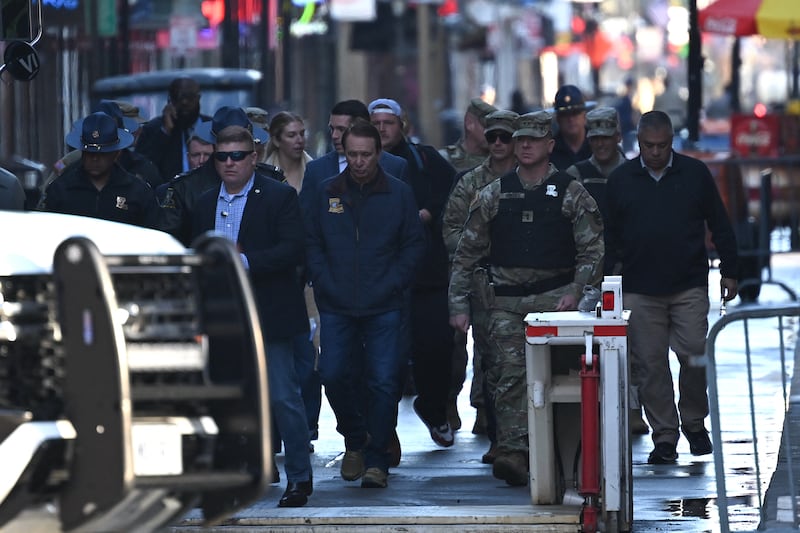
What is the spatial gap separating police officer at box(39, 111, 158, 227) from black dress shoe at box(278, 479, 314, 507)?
1.81m

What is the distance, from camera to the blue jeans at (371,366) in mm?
11234

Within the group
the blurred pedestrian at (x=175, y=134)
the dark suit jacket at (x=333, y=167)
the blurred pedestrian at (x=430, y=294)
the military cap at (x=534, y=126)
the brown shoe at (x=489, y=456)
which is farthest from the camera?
the blurred pedestrian at (x=175, y=134)

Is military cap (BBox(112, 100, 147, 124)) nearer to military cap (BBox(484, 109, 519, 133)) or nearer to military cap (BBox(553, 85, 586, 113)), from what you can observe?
military cap (BBox(553, 85, 586, 113))

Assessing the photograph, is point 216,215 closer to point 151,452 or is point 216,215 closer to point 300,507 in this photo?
point 300,507

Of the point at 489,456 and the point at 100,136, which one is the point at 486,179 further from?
the point at 100,136

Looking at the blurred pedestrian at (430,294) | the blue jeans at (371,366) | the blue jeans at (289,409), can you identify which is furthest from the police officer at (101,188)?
the blurred pedestrian at (430,294)

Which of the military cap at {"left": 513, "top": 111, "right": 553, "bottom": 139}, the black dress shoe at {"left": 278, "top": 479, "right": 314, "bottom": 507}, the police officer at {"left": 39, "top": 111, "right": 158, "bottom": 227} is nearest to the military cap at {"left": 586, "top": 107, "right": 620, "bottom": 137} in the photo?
the military cap at {"left": 513, "top": 111, "right": 553, "bottom": 139}

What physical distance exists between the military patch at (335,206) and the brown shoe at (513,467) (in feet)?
5.24

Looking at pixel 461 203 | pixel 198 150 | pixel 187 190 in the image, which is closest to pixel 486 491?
pixel 461 203

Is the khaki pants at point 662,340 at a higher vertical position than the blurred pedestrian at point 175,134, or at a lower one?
lower

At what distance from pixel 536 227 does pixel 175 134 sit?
4.53 metres

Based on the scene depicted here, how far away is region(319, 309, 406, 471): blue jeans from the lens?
11.2 m

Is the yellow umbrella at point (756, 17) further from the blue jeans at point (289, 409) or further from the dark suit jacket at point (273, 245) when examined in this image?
the blue jeans at point (289, 409)

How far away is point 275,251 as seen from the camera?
10.4m
